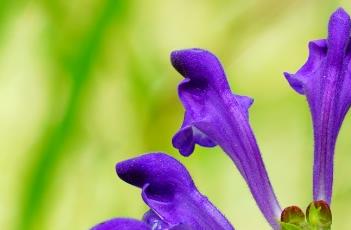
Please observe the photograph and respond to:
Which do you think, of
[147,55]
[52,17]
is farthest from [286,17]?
[52,17]

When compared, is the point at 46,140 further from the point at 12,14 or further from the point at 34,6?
the point at 34,6

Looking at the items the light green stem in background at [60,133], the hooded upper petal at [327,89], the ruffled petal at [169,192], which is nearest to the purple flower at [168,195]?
the ruffled petal at [169,192]

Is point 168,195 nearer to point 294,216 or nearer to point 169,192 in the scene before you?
point 169,192

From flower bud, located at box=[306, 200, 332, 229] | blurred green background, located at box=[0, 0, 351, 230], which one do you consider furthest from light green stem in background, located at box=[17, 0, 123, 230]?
flower bud, located at box=[306, 200, 332, 229]

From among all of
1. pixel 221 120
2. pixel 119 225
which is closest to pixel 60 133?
pixel 221 120

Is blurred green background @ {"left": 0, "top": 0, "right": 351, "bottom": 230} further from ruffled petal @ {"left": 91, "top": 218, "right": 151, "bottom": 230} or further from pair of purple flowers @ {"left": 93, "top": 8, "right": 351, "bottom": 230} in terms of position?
ruffled petal @ {"left": 91, "top": 218, "right": 151, "bottom": 230}

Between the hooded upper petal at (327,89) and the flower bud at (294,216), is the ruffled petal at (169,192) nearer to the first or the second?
the flower bud at (294,216)
